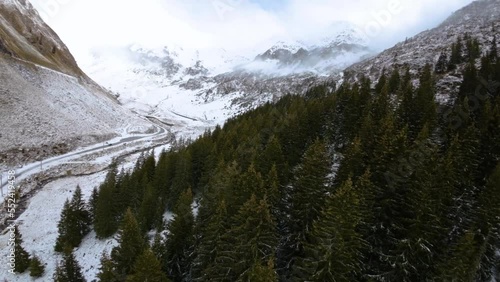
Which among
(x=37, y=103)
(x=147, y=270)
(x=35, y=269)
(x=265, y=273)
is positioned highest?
(x=37, y=103)

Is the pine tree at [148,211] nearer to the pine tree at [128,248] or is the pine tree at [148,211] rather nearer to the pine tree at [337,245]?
the pine tree at [128,248]

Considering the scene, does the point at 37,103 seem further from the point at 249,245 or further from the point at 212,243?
the point at 249,245

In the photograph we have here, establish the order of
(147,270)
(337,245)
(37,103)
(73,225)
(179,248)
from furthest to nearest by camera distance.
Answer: (37,103)
(73,225)
(179,248)
(147,270)
(337,245)

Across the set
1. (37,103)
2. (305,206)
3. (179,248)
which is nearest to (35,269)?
(179,248)

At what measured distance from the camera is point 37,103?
8300 cm

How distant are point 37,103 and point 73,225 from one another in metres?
58.8

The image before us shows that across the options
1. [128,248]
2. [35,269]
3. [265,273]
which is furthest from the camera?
[35,269]

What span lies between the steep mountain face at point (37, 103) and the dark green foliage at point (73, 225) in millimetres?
30868

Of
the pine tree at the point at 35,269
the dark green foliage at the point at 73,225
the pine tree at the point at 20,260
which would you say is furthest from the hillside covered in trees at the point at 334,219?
the pine tree at the point at 35,269

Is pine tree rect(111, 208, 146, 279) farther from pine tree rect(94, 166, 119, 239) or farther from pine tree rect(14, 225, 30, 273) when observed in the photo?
pine tree rect(94, 166, 119, 239)

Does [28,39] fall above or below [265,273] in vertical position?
above

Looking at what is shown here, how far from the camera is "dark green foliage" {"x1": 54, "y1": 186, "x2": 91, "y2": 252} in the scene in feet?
125

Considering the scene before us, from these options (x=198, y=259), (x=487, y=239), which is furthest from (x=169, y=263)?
(x=487, y=239)

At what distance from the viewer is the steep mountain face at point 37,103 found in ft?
A: 227
